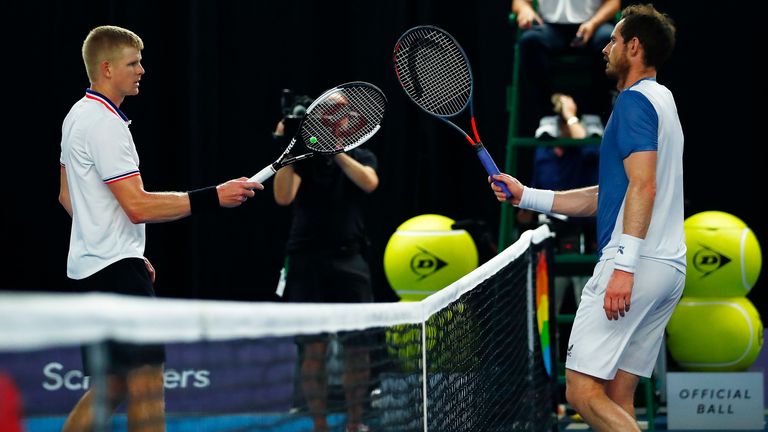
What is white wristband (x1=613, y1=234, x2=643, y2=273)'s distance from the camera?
271 centimetres

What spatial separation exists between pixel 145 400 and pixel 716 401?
11.5 ft

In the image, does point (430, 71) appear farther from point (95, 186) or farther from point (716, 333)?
point (716, 333)

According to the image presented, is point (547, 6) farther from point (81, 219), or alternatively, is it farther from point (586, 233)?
point (81, 219)

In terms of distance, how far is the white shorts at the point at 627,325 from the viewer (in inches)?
110

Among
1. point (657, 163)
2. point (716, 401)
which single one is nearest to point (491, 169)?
point (657, 163)

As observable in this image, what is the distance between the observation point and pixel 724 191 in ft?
18.7

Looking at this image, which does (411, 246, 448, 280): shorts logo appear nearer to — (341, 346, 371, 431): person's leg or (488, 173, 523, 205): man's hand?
(488, 173, 523, 205): man's hand

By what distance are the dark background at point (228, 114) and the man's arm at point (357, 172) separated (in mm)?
1530

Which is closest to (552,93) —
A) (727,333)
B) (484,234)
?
(484,234)

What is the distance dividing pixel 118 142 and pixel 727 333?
288 centimetres

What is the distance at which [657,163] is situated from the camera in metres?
2.80

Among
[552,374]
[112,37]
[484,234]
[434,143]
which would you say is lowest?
[552,374]

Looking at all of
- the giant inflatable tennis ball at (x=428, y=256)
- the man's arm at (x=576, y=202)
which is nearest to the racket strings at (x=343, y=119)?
the man's arm at (x=576, y=202)

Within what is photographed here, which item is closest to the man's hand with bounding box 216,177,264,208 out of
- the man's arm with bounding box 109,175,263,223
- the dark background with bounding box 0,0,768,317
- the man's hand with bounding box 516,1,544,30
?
the man's arm with bounding box 109,175,263,223
